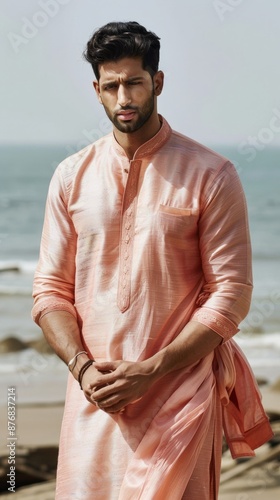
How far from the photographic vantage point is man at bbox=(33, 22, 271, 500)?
2.85m

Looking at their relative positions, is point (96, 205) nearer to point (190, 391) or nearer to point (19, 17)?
point (190, 391)

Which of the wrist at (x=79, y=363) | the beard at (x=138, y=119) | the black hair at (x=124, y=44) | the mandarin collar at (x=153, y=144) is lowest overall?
the wrist at (x=79, y=363)

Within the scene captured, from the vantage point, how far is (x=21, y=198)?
16.3m

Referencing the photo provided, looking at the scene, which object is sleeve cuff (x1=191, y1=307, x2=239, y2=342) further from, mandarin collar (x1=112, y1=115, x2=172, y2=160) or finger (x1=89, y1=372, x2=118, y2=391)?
mandarin collar (x1=112, y1=115, x2=172, y2=160)

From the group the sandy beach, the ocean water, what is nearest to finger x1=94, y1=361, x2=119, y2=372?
the sandy beach

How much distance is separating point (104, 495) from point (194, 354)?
1.29ft

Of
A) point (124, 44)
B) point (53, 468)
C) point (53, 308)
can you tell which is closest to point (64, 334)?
point (53, 308)

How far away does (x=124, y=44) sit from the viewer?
2857 millimetres

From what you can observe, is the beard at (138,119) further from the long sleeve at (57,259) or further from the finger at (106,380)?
the finger at (106,380)

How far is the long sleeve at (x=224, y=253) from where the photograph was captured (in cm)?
287

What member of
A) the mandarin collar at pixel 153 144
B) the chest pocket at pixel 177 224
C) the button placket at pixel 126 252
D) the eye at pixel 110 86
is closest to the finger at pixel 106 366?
the button placket at pixel 126 252

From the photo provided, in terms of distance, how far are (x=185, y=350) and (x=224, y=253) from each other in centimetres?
24

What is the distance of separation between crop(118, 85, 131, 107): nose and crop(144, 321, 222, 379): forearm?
533 mm

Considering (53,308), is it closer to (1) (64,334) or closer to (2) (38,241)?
(1) (64,334)
